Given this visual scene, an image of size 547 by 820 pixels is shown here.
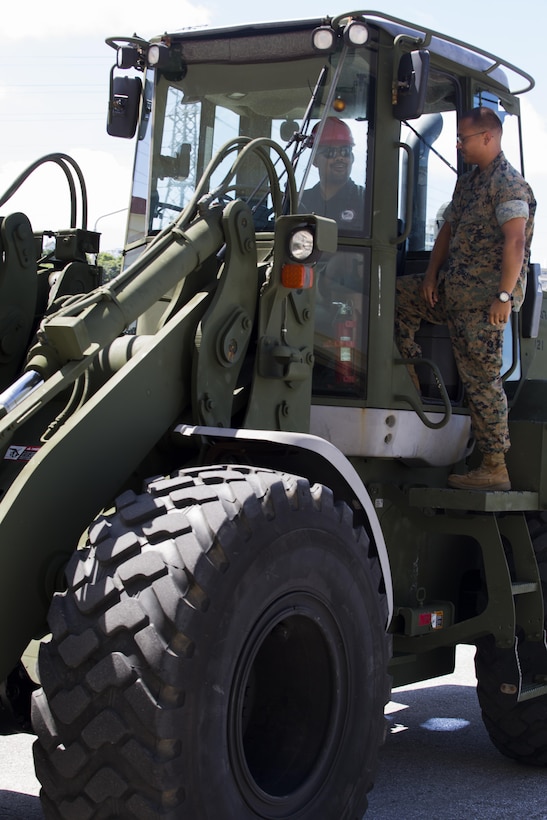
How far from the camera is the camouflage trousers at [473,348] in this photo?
546 centimetres

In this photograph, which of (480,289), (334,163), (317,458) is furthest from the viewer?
(480,289)

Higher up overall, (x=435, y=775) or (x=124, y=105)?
(x=124, y=105)

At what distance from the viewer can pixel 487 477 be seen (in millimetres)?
5551

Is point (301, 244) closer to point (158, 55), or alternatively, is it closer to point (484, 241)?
point (484, 241)

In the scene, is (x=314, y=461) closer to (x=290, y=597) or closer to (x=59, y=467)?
(x=290, y=597)

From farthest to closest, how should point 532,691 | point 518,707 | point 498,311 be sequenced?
point 518,707
point 532,691
point 498,311

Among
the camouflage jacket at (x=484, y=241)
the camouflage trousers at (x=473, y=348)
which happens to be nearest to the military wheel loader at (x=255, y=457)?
the camouflage trousers at (x=473, y=348)

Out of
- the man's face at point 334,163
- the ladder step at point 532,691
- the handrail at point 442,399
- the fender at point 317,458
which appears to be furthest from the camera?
the ladder step at point 532,691

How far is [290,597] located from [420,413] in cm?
182

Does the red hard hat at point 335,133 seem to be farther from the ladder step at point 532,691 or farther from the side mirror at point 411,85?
the ladder step at point 532,691

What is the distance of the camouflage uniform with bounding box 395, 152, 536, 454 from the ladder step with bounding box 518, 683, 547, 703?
1233mm

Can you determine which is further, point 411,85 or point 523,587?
point 523,587

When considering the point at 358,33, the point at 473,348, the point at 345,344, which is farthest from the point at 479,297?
the point at 358,33

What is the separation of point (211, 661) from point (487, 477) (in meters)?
2.62
